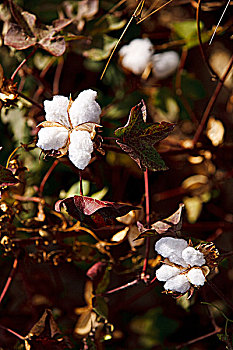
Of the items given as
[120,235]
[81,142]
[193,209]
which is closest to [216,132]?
[193,209]

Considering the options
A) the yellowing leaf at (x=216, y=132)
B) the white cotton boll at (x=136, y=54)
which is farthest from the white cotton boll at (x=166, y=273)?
the white cotton boll at (x=136, y=54)

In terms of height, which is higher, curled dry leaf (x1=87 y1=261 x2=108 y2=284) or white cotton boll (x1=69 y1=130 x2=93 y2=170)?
white cotton boll (x1=69 y1=130 x2=93 y2=170)

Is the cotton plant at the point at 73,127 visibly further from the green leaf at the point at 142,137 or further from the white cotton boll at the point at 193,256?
the white cotton boll at the point at 193,256

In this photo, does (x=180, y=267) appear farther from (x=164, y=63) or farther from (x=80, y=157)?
(x=164, y=63)

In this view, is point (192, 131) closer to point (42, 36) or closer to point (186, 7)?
point (186, 7)

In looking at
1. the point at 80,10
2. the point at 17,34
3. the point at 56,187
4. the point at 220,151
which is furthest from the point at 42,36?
the point at 220,151

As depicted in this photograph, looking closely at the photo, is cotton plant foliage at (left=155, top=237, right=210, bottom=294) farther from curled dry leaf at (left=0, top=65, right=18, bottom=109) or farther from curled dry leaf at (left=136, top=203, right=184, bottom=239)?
curled dry leaf at (left=0, top=65, right=18, bottom=109)

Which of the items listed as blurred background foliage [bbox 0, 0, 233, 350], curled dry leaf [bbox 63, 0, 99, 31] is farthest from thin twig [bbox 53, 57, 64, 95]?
curled dry leaf [bbox 63, 0, 99, 31]
